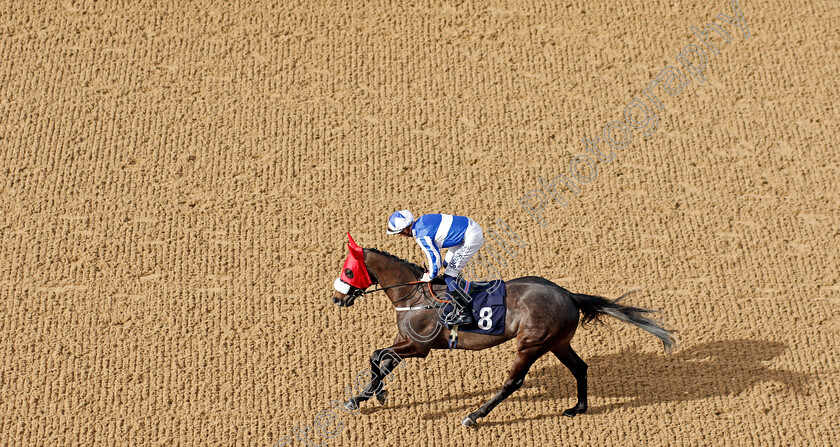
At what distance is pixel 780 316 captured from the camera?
8.25 metres

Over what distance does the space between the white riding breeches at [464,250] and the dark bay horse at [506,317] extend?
0.25 meters

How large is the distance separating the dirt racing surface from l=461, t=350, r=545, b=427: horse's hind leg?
18 cm

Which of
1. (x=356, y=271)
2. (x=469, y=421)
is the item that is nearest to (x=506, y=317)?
(x=469, y=421)

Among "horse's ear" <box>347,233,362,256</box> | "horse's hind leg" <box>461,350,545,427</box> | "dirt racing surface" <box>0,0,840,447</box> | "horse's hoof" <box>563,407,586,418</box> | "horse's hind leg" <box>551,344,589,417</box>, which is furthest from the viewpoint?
"dirt racing surface" <box>0,0,840,447</box>

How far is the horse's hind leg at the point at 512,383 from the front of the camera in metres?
7.06

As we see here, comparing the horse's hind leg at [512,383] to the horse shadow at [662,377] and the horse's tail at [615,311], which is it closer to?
the horse shadow at [662,377]

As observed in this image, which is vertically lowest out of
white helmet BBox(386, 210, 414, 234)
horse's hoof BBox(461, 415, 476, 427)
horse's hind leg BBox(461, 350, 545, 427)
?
horse's hoof BBox(461, 415, 476, 427)

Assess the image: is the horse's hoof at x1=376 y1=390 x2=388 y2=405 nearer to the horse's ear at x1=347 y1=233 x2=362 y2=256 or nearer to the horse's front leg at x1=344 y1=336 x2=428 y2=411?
the horse's front leg at x1=344 y1=336 x2=428 y2=411

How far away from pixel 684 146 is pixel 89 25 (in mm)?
8068

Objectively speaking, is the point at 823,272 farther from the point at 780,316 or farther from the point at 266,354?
the point at 266,354

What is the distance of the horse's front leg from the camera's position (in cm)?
712

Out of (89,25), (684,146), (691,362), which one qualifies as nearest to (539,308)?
(691,362)

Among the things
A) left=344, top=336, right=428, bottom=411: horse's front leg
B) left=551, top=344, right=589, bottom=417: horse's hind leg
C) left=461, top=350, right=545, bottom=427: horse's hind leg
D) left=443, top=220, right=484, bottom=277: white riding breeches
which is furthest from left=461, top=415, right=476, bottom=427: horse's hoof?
left=443, top=220, right=484, bottom=277: white riding breeches

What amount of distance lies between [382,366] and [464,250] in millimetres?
1339
